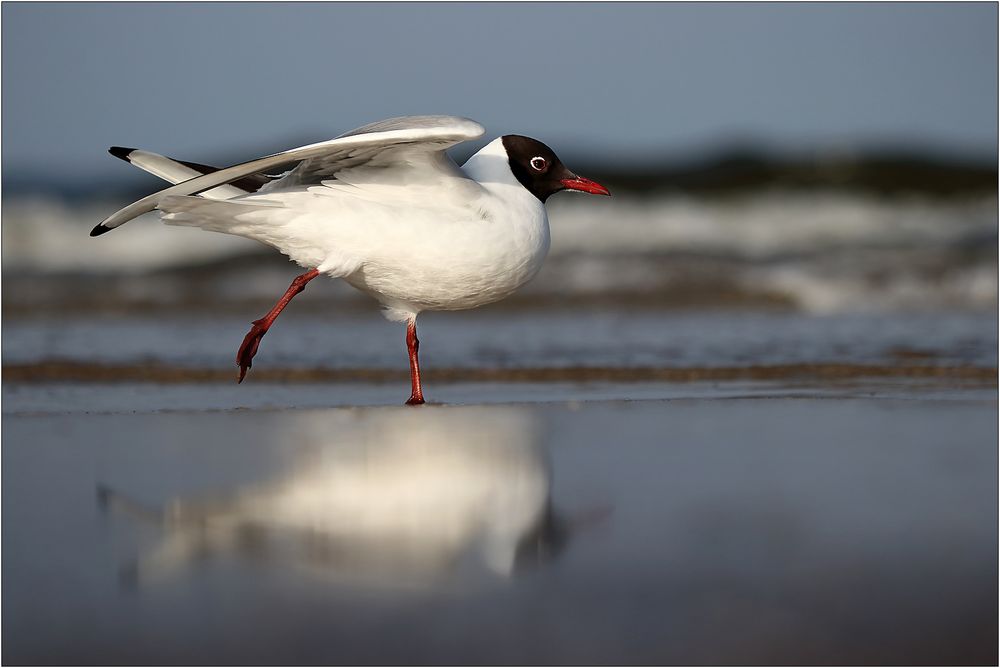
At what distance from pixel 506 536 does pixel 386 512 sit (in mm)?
352

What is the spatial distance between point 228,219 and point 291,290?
378mm

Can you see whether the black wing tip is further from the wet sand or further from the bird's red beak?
the bird's red beak

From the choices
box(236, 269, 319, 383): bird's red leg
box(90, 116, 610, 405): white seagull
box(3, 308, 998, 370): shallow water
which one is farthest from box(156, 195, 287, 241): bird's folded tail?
box(3, 308, 998, 370): shallow water

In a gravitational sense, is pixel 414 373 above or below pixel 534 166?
below

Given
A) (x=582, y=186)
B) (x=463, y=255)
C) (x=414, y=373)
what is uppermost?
(x=582, y=186)

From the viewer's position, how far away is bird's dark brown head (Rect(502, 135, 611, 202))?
220 inches

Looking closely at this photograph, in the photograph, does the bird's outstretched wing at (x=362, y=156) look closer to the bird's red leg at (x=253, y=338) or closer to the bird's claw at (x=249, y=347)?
the bird's red leg at (x=253, y=338)

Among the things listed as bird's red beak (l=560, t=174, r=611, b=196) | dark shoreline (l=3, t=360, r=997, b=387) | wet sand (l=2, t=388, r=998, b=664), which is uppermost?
bird's red beak (l=560, t=174, r=611, b=196)

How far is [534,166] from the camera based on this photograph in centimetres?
559

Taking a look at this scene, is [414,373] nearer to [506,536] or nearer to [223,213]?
[223,213]

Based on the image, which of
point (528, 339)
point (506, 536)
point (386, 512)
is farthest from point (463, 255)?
point (528, 339)

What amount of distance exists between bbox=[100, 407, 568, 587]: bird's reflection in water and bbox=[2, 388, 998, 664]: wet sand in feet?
0.03

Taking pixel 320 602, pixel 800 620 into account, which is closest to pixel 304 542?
pixel 320 602

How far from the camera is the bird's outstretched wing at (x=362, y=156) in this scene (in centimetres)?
455
